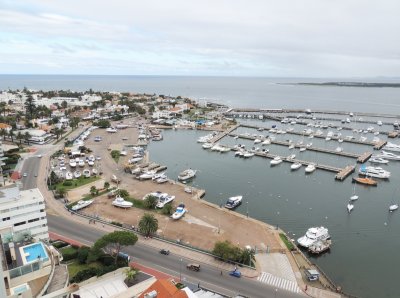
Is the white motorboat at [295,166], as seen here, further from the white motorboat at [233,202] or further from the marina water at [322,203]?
the white motorboat at [233,202]

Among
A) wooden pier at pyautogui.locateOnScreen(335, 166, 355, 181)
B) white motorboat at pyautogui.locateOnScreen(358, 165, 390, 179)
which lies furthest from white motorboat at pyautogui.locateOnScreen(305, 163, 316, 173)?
white motorboat at pyautogui.locateOnScreen(358, 165, 390, 179)

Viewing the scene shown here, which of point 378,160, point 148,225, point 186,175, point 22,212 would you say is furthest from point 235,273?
point 378,160

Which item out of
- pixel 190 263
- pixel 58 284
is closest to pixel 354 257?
pixel 190 263

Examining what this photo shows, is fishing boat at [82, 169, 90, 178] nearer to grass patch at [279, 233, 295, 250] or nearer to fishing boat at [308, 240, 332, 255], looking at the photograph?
grass patch at [279, 233, 295, 250]

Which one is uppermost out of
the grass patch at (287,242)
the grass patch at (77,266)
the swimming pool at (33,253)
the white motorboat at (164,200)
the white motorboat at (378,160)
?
the swimming pool at (33,253)

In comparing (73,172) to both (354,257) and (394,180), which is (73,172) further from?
(394,180)

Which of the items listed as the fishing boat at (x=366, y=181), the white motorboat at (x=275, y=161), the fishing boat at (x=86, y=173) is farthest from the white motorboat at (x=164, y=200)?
the fishing boat at (x=366, y=181)

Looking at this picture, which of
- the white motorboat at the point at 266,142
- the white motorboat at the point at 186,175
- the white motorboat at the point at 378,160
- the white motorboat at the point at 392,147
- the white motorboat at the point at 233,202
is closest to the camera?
the white motorboat at the point at 233,202
